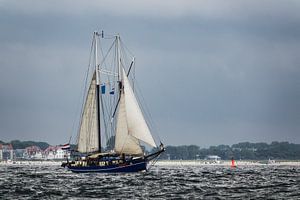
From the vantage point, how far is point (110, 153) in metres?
135

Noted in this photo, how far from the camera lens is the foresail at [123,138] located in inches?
5113

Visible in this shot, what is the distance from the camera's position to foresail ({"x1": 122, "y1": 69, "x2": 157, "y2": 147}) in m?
128

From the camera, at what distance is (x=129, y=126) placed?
12875cm

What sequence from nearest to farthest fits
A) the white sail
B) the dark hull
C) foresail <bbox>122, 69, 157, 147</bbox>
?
1. foresail <bbox>122, 69, 157, 147</bbox>
2. the dark hull
3. the white sail

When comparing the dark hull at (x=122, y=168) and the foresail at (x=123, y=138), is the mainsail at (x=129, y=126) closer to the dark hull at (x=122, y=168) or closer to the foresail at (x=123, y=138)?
the foresail at (x=123, y=138)

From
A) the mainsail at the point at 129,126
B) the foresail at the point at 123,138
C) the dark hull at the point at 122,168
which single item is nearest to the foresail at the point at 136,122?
the mainsail at the point at 129,126

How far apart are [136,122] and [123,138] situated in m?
3.88

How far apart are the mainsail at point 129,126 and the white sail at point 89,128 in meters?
7.75

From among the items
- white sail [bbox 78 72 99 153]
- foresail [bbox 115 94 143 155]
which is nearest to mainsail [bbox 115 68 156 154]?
foresail [bbox 115 94 143 155]

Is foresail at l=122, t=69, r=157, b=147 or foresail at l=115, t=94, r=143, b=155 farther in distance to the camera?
foresail at l=115, t=94, r=143, b=155

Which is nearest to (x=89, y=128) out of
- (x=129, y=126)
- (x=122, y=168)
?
(x=122, y=168)

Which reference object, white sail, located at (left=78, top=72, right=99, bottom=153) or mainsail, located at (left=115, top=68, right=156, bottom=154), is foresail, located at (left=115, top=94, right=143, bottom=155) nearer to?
mainsail, located at (left=115, top=68, right=156, bottom=154)

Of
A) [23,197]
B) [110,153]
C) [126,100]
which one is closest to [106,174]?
[110,153]

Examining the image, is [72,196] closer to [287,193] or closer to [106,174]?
[287,193]
